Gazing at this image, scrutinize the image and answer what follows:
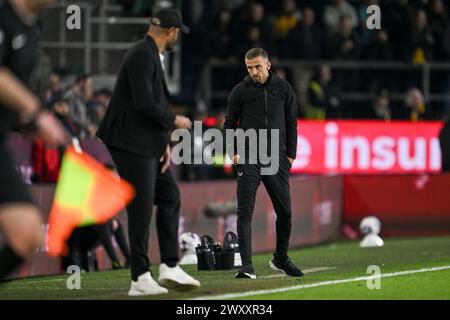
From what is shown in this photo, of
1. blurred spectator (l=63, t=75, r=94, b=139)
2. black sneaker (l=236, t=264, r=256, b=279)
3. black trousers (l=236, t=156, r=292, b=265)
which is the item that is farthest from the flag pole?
black sneaker (l=236, t=264, r=256, b=279)

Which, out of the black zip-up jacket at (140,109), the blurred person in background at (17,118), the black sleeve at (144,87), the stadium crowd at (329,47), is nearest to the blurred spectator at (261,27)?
the stadium crowd at (329,47)

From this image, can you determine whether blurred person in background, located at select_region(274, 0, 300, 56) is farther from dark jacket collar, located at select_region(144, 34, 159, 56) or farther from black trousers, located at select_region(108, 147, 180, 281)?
black trousers, located at select_region(108, 147, 180, 281)

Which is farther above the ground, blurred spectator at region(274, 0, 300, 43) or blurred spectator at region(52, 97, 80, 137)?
blurred spectator at region(274, 0, 300, 43)

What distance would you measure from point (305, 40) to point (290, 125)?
486 inches

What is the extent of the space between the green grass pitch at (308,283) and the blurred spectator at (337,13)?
9.36 metres

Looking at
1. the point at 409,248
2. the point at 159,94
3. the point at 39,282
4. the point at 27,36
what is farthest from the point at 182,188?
the point at 27,36

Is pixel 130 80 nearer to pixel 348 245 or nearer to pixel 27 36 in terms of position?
pixel 27 36

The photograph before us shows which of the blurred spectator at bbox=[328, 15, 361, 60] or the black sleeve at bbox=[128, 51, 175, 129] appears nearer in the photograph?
the black sleeve at bbox=[128, 51, 175, 129]

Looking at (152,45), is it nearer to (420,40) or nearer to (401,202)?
(401,202)

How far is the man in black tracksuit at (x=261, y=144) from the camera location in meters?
12.8

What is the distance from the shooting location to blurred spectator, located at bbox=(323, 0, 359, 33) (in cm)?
2567

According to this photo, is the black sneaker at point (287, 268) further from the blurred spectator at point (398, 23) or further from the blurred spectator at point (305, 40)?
the blurred spectator at point (398, 23)

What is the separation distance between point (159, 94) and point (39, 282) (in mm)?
3535

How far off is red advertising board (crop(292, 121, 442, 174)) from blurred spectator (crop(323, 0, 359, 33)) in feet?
7.37
